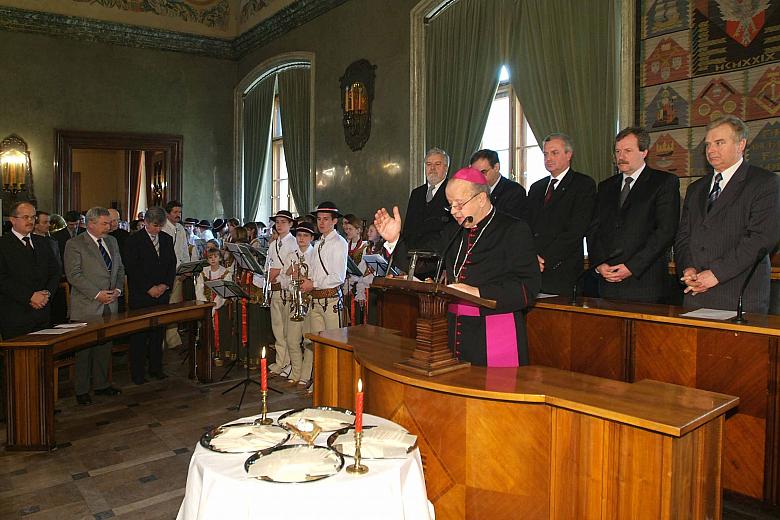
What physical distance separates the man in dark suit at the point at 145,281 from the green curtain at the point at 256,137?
679cm

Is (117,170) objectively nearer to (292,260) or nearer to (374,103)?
(374,103)

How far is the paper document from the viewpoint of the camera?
3.42 meters

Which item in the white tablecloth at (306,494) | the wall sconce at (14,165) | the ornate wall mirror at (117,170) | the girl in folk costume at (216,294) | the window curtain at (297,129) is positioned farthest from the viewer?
the ornate wall mirror at (117,170)

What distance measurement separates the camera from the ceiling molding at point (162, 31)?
11453mm

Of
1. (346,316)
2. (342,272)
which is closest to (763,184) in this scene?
(342,272)

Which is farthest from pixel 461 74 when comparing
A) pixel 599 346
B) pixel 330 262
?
pixel 599 346

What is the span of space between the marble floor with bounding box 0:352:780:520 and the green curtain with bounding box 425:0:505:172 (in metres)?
3.75

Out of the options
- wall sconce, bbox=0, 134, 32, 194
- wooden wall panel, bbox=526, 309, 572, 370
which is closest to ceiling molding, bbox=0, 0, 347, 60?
wall sconce, bbox=0, 134, 32, 194

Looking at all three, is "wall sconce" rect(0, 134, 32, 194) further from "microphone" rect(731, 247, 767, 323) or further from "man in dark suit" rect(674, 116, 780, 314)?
"microphone" rect(731, 247, 767, 323)

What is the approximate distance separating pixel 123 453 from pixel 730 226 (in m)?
4.30

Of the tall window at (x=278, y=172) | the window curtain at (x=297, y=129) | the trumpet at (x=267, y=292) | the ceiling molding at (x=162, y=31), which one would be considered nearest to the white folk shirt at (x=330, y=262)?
the trumpet at (x=267, y=292)

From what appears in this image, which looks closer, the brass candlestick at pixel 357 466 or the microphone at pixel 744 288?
the brass candlestick at pixel 357 466

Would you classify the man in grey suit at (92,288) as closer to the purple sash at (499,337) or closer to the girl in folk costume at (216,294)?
the girl in folk costume at (216,294)

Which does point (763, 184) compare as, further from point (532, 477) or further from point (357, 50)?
point (357, 50)
